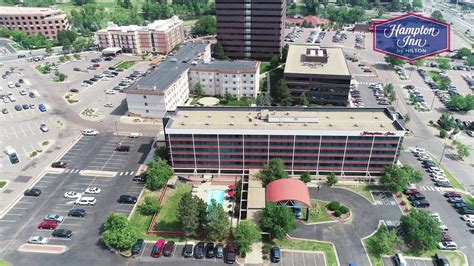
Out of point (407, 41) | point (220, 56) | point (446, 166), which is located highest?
point (407, 41)

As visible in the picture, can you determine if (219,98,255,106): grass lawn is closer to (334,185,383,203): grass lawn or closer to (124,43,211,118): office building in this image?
(124,43,211,118): office building

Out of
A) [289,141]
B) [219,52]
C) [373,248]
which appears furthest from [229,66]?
[373,248]

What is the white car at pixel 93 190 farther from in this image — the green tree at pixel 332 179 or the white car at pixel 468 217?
the white car at pixel 468 217

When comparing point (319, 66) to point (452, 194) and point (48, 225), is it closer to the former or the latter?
point (452, 194)

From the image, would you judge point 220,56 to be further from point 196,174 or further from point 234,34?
point 196,174

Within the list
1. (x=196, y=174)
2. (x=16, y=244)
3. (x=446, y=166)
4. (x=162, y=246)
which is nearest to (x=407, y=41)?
(x=446, y=166)

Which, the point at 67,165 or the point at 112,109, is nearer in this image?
the point at 67,165

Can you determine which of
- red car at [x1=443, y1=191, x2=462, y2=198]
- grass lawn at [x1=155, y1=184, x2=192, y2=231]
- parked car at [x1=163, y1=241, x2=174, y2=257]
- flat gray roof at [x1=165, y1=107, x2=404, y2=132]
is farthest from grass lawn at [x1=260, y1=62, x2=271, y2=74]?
parked car at [x1=163, y1=241, x2=174, y2=257]
